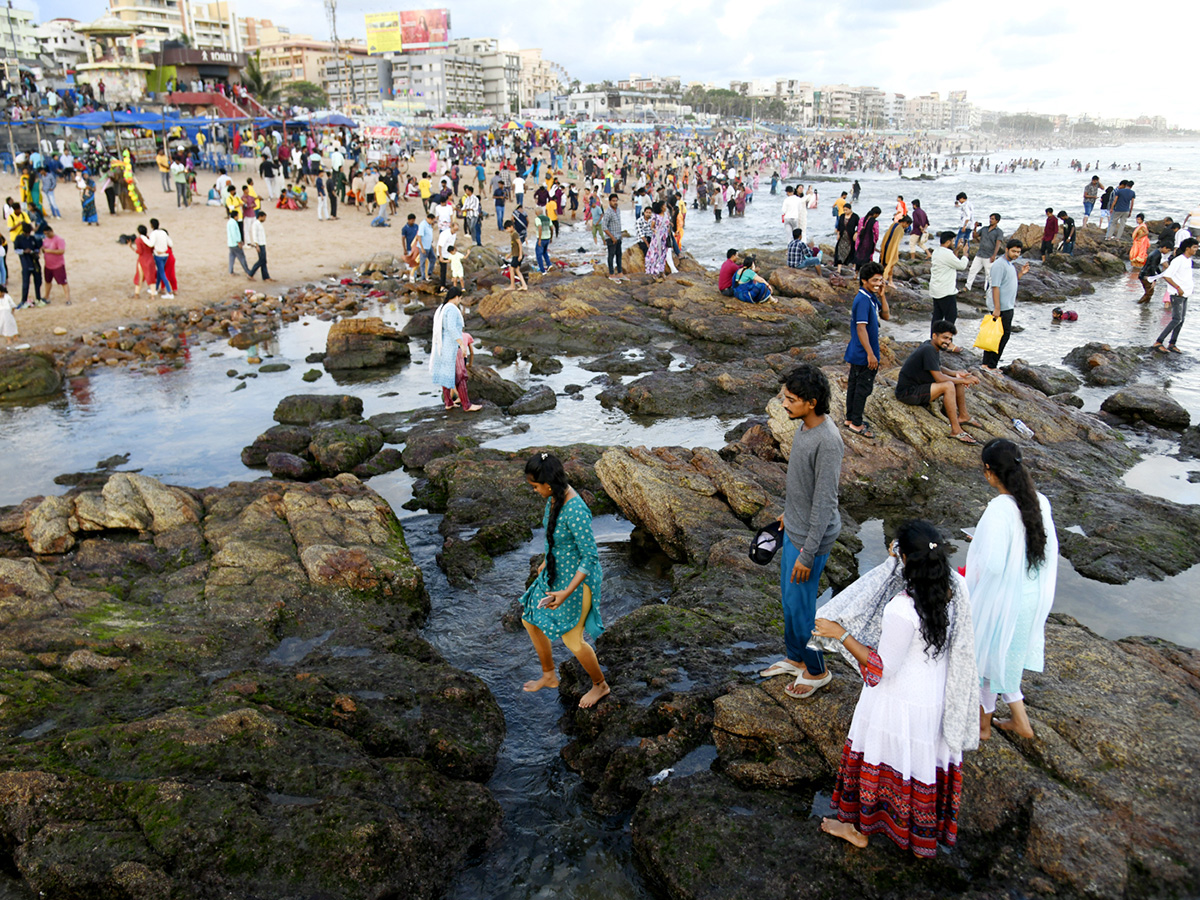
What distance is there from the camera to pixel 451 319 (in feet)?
33.9

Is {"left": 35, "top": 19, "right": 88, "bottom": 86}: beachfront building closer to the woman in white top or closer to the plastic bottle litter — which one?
the plastic bottle litter

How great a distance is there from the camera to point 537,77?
6457 inches

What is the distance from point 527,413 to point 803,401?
25.9 feet

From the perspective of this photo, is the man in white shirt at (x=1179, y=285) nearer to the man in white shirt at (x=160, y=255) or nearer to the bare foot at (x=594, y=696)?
the bare foot at (x=594, y=696)

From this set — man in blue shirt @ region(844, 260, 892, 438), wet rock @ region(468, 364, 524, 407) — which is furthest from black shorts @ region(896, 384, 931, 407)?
wet rock @ region(468, 364, 524, 407)

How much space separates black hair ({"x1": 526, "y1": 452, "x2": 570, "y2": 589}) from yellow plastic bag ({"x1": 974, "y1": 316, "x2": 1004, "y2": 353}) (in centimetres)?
841

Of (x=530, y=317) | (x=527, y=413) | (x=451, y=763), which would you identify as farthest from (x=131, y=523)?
(x=530, y=317)

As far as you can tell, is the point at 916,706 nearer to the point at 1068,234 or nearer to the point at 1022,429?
the point at 1022,429

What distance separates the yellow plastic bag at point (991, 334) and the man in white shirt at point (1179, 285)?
16.1 ft

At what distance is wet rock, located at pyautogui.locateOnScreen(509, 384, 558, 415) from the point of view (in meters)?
11.7

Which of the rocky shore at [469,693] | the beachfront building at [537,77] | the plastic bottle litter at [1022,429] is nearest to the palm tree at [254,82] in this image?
the rocky shore at [469,693]

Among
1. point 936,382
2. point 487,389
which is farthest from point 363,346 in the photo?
point 936,382

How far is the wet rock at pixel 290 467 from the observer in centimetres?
949

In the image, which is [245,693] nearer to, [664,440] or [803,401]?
[803,401]
